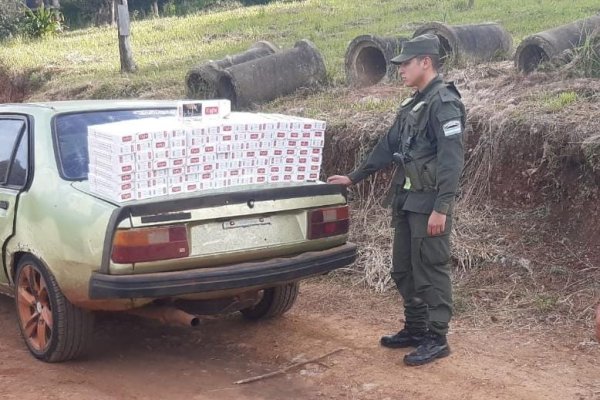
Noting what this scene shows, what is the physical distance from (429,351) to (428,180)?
979mm

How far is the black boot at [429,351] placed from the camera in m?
4.69

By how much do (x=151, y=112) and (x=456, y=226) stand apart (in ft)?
8.42

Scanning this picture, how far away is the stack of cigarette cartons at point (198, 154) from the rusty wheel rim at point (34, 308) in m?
0.75

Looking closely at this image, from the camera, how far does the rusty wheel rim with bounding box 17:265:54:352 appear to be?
472cm

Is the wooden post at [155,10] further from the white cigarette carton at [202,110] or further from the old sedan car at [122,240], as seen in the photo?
the white cigarette carton at [202,110]

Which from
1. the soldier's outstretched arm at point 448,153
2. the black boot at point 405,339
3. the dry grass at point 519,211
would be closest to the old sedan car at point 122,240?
the black boot at point 405,339

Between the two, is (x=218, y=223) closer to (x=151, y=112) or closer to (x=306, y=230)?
(x=306, y=230)

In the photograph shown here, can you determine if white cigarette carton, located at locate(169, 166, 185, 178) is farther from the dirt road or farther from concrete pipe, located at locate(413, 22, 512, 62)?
concrete pipe, located at locate(413, 22, 512, 62)

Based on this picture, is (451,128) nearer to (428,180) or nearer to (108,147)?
(428,180)

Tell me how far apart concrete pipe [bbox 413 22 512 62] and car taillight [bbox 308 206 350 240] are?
504 centimetres

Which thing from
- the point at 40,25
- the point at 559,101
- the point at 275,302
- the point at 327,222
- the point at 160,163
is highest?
the point at 40,25

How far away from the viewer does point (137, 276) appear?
13.8ft

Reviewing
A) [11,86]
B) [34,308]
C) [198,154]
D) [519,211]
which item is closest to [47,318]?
[34,308]

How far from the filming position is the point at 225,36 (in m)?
17.3
